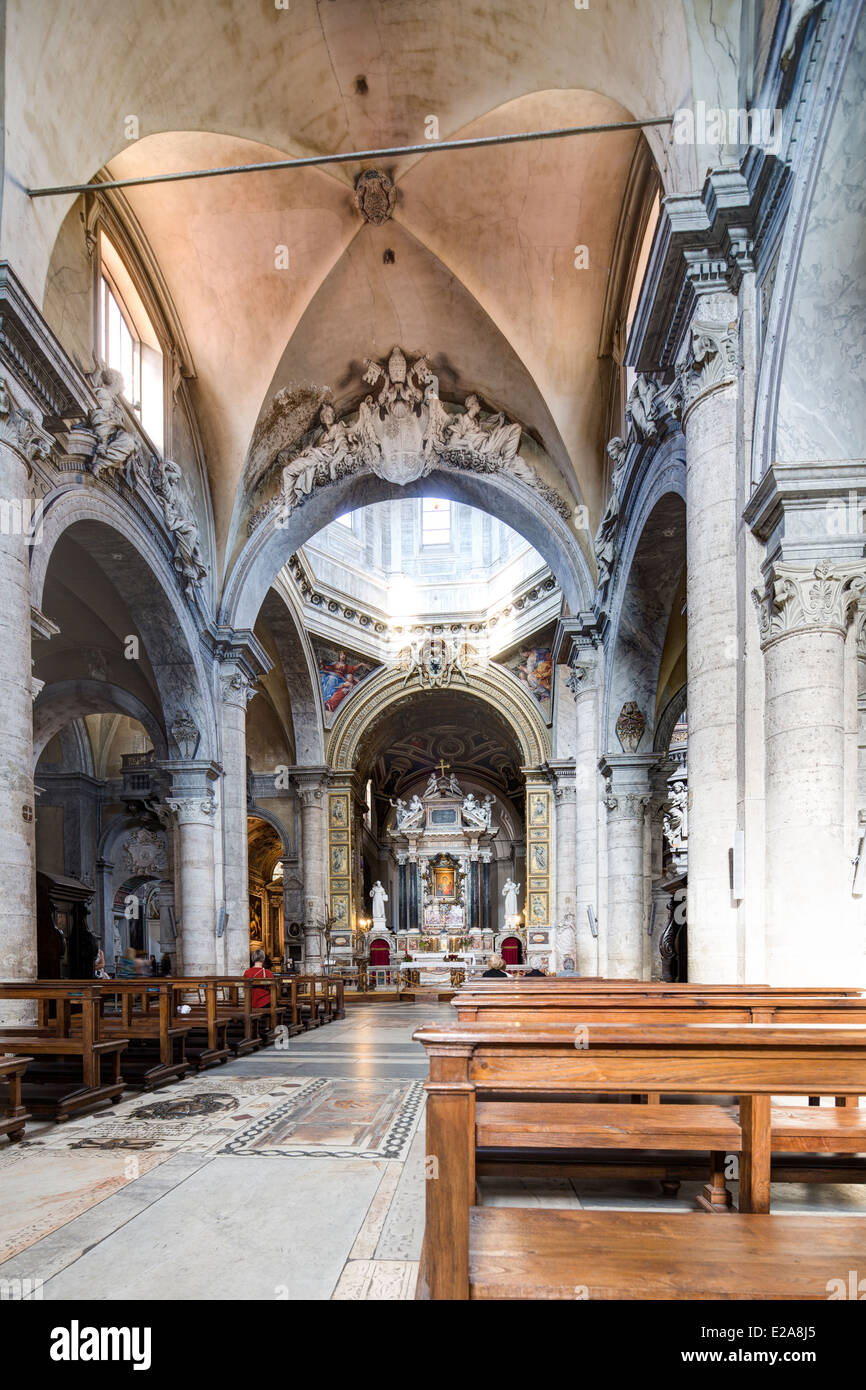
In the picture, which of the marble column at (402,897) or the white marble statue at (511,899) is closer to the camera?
the white marble statue at (511,899)

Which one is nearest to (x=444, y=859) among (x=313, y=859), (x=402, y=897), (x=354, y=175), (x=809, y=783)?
(x=402, y=897)

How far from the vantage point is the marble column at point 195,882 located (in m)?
14.0

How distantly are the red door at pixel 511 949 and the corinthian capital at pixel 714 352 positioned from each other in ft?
93.6

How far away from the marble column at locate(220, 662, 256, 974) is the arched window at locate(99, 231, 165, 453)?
4.22 m

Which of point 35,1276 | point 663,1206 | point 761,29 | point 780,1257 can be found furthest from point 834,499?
point 35,1276

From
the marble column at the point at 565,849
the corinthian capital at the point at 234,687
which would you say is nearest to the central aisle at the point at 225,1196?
the corinthian capital at the point at 234,687

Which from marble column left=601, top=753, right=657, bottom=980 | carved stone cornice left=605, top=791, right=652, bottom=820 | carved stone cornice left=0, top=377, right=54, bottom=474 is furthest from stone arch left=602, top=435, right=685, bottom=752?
carved stone cornice left=0, top=377, right=54, bottom=474

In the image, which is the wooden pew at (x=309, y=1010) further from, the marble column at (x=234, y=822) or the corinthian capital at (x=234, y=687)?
the corinthian capital at (x=234, y=687)

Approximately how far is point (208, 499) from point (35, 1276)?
1321 cm

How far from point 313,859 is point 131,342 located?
15.4 m

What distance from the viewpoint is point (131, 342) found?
511 inches

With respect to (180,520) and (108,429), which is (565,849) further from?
(108,429)

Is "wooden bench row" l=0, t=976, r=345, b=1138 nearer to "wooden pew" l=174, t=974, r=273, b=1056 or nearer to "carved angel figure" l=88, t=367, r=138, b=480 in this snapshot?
"wooden pew" l=174, t=974, r=273, b=1056

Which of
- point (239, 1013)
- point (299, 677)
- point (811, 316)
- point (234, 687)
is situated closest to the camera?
point (811, 316)
